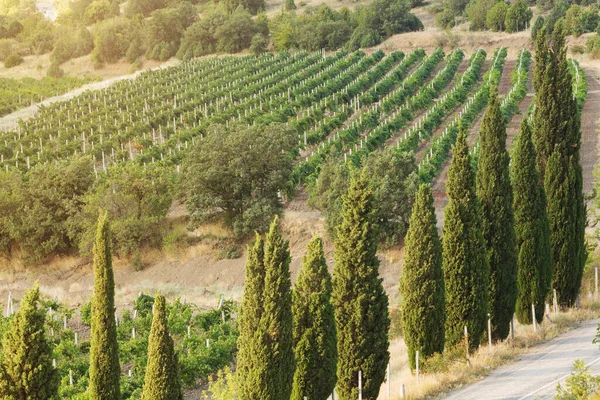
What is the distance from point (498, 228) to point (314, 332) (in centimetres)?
741

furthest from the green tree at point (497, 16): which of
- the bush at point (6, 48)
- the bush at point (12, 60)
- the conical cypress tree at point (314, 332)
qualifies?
the conical cypress tree at point (314, 332)

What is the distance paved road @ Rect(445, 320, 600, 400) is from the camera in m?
22.7

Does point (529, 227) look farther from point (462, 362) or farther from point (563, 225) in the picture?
point (462, 362)

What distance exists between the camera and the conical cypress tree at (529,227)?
28.1m

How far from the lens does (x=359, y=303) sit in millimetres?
22328

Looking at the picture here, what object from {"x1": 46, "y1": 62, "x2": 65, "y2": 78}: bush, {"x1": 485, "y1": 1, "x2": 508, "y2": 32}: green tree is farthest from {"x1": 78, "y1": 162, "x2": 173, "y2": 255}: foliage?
{"x1": 485, "y1": 1, "x2": 508, "y2": 32}: green tree

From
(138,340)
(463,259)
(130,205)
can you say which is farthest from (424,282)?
(130,205)

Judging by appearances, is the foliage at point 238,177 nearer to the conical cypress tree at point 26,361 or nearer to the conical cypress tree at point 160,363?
the conical cypress tree at point 160,363

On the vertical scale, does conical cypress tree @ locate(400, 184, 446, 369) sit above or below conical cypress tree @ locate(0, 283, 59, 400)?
below

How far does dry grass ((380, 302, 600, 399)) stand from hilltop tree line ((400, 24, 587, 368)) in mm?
427

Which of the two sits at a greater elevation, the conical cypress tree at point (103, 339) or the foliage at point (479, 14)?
the conical cypress tree at point (103, 339)

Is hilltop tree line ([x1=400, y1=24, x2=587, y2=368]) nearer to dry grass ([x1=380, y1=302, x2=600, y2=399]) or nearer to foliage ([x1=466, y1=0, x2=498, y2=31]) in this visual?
dry grass ([x1=380, y1=302, x2=600, y2=399])

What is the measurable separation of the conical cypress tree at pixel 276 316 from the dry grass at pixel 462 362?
3.60 m

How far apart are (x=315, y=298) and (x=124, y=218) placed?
2620 cm
